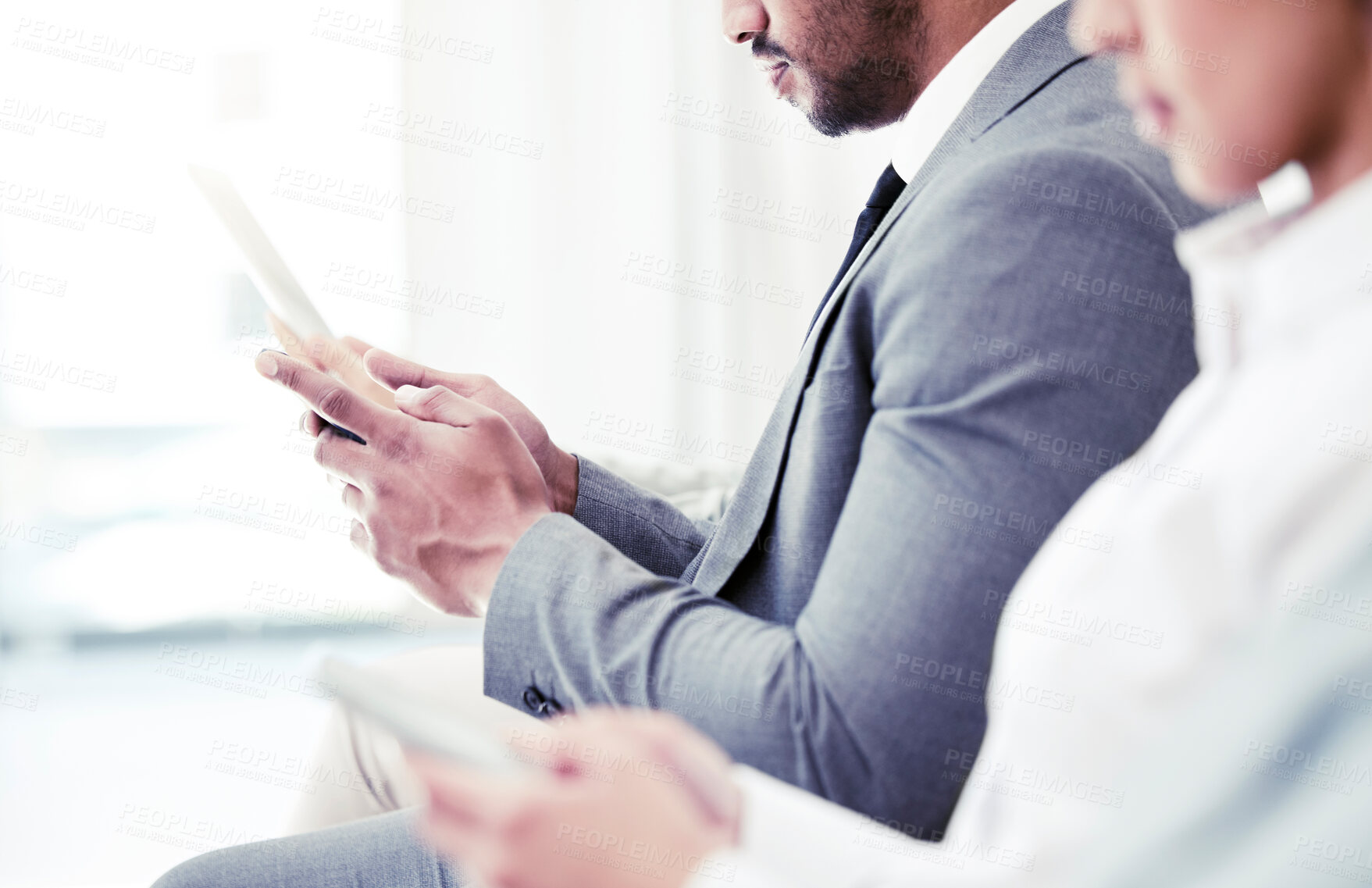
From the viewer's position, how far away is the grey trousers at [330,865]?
75 centimetres

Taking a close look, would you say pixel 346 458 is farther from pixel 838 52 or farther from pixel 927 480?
pixel 838 52

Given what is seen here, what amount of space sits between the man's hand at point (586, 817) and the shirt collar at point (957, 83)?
537mm

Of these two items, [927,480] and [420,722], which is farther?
[927,480]

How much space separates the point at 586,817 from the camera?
0.39m

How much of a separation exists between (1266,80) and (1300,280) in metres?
0.09

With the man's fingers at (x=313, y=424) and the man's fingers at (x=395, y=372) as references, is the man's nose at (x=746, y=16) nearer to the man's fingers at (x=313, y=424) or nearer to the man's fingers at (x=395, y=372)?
the man's fingers at (x=395, y=372)

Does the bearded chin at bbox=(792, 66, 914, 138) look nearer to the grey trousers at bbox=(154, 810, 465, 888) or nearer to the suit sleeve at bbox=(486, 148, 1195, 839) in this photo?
the suit sleeve at bbox=(486, 148, 1195, 839)

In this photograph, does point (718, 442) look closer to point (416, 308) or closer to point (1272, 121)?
point (416, 308)

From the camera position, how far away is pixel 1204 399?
372 mm

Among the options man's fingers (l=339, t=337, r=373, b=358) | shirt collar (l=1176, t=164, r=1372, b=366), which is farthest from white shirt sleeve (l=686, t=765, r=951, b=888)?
man's fingers (l=339, t=337, r=373, b=358)

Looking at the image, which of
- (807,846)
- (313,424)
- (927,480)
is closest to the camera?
(807,846)

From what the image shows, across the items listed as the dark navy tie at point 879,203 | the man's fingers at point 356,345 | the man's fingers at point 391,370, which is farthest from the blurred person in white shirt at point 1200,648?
the man's fingers at point 356,345

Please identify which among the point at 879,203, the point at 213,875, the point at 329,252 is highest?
the point at 879,203

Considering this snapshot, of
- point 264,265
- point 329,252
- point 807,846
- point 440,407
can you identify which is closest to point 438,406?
point 440,407
